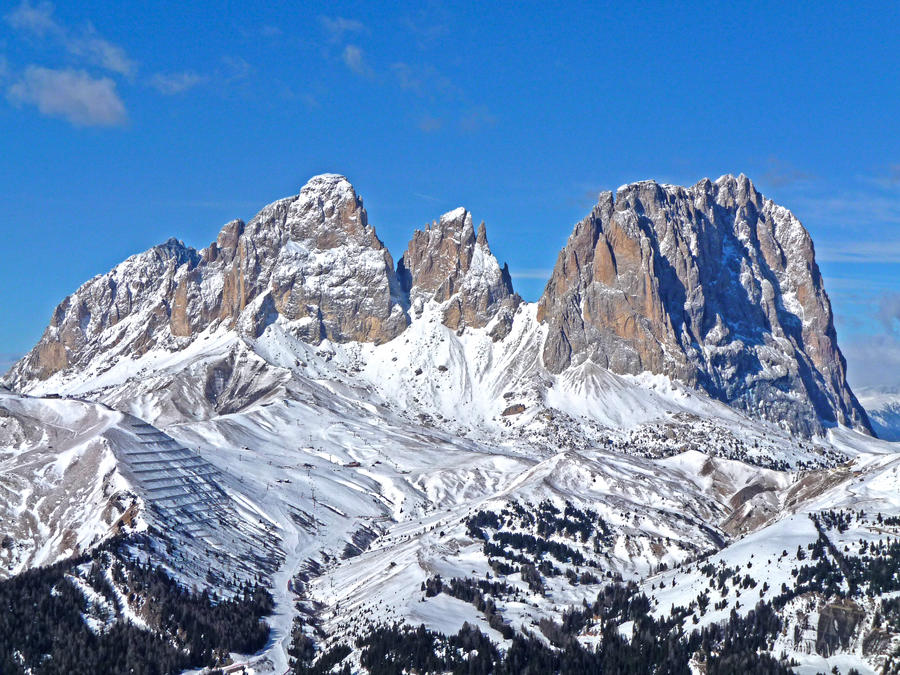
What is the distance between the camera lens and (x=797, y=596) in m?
188

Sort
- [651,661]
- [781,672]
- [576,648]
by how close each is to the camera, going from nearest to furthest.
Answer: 1. [781,672]
2. [651,661]
3. [576,648]

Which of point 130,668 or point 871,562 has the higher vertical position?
point 871,562

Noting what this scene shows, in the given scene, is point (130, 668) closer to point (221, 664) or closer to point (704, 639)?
point (221, 664)

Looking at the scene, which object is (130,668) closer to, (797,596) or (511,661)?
(511,661)

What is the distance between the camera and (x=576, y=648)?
640ft

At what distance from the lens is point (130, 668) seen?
623 ft

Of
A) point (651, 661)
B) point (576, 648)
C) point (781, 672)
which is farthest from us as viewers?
point (576, 648)

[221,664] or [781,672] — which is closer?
[781,672]

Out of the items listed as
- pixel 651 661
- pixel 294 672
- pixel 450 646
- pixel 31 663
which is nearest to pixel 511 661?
pixel 450 646

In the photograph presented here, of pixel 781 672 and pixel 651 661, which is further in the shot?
pixel 651 661

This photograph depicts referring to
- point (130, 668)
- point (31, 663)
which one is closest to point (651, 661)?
point (130, 668)

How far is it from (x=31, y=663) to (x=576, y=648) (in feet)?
321

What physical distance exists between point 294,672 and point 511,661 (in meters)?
39.3

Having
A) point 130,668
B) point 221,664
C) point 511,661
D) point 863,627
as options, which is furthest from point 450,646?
point 863,627
